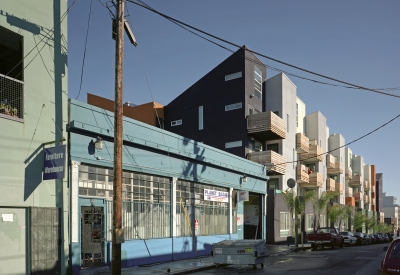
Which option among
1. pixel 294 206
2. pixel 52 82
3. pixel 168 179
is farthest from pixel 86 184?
pixel 294 206

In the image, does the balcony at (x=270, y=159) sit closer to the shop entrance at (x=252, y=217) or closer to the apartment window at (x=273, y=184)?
the apartment window at (x=273, y=184)

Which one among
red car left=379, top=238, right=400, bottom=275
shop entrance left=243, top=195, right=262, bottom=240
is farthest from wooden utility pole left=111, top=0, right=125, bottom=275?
shop entrance left=243, top=195, right=262, bottom=240

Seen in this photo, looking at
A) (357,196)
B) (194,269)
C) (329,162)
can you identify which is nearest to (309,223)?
(329,162)

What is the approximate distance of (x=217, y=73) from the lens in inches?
1396

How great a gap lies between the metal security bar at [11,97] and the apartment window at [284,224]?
1018 inches

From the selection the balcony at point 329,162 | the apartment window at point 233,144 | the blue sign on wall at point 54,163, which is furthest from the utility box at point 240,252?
the balcony at point 329,162

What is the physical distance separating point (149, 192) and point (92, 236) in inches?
152

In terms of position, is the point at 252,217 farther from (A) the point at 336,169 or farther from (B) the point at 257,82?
(A) the point at 336,169

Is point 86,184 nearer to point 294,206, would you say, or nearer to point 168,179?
point 168,179

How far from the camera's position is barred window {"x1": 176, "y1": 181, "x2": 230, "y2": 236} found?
20.5m

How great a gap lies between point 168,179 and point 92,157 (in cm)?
531

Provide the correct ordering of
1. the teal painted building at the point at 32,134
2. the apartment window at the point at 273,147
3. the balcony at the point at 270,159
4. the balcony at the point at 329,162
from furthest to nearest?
1. the balcony at the point at 329,162
2. the apartment window at the point at 273,147
3. the balcony at the point at 270,159
4. the teal painted building at the point at 32,134

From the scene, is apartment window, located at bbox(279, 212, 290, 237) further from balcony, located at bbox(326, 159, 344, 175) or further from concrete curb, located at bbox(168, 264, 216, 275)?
balcony, located at bbox(326, 159, 344, 175)

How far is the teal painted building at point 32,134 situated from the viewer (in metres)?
12.0
